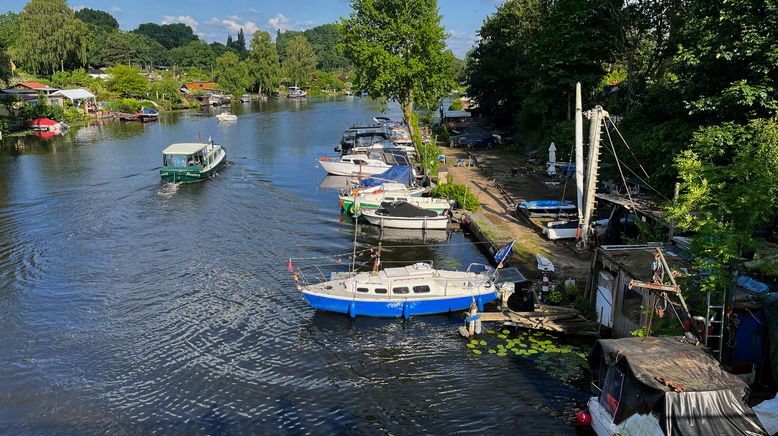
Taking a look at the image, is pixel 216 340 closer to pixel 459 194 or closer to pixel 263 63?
pixel 459 194

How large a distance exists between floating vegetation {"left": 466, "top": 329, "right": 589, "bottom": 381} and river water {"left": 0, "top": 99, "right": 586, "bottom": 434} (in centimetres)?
39

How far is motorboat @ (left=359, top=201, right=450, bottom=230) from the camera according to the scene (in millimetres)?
35812

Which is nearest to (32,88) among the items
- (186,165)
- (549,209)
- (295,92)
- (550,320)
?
(186,165)

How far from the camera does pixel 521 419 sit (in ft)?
57.1

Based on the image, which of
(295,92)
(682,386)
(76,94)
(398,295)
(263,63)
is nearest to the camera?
(682,386)

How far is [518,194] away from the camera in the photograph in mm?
41062

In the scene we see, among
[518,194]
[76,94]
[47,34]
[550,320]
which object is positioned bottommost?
[550,320]

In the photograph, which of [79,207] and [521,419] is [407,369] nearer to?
[521,419]

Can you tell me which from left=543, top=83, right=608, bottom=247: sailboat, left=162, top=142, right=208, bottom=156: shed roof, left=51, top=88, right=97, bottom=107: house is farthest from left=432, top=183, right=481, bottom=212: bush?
left=51, top=88, right=97, bottom=107: house

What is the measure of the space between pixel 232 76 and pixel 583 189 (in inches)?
5642

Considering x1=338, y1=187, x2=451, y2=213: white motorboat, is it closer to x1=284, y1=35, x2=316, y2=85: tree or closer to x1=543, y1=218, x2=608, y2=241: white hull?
x1=543, y1=218, x2=608, y2=241: white hull

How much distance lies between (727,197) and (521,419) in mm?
8691

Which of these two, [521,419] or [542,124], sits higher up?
[542,124]

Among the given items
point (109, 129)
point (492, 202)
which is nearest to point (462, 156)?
point (492, 202)
